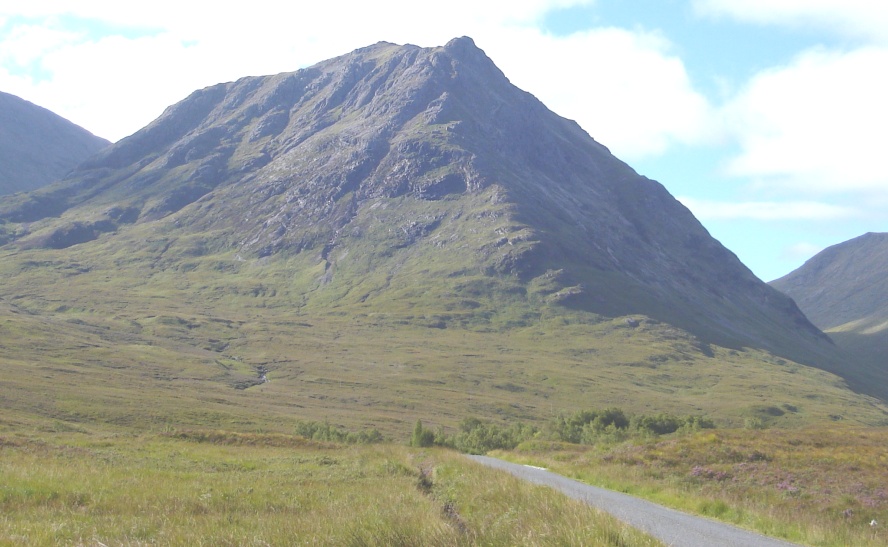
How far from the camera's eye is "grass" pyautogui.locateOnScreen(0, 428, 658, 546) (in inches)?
442

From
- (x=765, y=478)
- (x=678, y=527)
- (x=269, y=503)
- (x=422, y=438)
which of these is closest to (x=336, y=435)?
(x=422, y=438)

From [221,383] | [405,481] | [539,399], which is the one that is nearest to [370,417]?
[221,383]

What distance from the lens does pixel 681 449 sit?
3466 centimetres

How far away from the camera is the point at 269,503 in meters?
19.6

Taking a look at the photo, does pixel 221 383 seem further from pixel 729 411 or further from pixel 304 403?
pixel 729 411

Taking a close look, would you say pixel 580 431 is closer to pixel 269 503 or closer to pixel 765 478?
pixel 765 478

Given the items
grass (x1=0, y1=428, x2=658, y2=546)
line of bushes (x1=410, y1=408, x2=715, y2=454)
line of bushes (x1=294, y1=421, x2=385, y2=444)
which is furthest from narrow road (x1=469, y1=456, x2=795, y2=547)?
line of bushes (x1=294, y1=421, x2=385, y2=444)

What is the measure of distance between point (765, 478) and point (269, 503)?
18867mm

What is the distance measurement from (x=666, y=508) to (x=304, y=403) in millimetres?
136161

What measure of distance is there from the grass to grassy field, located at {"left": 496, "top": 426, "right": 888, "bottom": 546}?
248 inches

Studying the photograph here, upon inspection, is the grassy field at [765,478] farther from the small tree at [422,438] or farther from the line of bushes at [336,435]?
the line of bushes at [336,435]

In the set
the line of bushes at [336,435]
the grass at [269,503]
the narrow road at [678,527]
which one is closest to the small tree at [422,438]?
the line of bushes at [336,435]

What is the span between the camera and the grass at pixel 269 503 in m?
11.2

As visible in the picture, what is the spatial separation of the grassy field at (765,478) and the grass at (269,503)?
6305 millimetres
